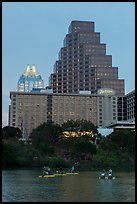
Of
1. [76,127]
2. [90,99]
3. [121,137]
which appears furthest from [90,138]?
[90,99]

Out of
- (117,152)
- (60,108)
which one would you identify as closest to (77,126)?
(117,152)

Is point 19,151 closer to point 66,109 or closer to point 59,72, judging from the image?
point 66,109

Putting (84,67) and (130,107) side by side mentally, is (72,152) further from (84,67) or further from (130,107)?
(84,67)

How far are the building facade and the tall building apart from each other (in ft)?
67.8

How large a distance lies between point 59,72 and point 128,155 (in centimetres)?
9966

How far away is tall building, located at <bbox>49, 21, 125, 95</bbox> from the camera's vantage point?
519ft

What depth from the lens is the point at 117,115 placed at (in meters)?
135

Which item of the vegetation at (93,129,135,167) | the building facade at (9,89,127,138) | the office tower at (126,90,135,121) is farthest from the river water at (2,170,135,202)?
the building facade at (9,89,127,138)

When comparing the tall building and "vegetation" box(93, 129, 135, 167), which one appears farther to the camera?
the tall building

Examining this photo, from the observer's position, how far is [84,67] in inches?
6339

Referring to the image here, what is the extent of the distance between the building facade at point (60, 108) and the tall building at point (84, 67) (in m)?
20.7

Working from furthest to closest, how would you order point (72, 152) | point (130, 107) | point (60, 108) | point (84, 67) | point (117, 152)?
point (84, 67) < point (60, 108) < point (130, 107) < point (72, 152) < point (117, 152)

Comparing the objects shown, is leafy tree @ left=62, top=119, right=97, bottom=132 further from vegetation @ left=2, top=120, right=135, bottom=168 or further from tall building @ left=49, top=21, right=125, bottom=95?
tall building @ left=49, top=21, right=125, bottom=95

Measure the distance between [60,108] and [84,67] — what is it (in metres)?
35.6
